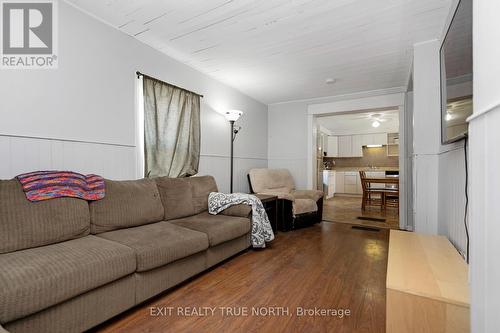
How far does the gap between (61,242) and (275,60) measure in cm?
289

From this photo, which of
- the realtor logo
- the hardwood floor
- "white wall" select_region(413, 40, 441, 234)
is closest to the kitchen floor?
the hardwood floor

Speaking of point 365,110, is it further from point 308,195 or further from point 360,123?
point 360,123

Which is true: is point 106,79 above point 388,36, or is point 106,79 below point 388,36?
below

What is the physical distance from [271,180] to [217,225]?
229cm

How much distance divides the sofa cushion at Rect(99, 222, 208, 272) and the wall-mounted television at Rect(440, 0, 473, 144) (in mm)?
1986

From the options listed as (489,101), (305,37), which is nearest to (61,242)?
(489,101)

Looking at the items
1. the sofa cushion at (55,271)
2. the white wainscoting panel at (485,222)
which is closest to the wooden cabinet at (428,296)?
the white wainscoting panel at (485,222)

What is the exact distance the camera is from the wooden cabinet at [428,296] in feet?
3.40

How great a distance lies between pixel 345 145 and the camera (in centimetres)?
859

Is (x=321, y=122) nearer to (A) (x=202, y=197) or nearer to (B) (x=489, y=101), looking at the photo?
(A) (x=202, y=197)

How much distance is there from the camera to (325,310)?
1.69 meters

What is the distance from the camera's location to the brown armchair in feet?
12.6

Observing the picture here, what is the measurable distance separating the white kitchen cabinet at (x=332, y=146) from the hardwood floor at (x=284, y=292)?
5.94 m

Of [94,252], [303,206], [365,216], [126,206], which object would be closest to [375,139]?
[365,216]
